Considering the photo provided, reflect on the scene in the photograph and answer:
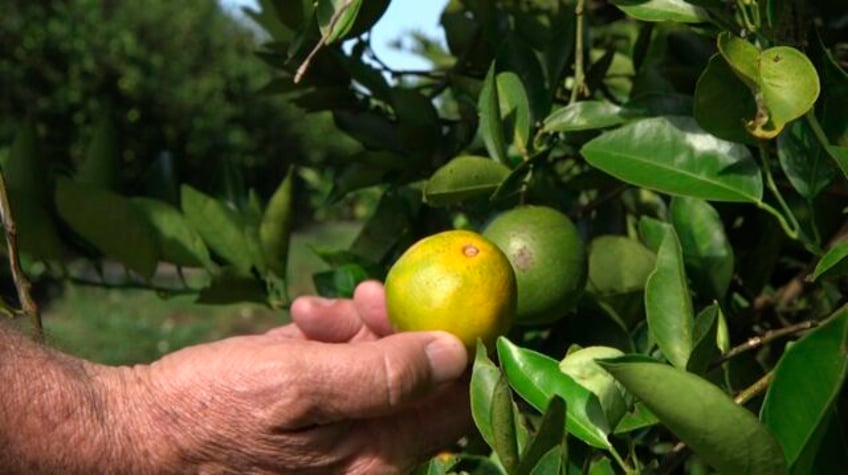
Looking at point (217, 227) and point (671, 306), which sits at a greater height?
point (671, 306)

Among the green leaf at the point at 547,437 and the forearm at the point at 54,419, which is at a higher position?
the green leaf at the point at 547,437

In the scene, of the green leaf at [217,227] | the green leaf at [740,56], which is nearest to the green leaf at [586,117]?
the green leaf at [740,56]

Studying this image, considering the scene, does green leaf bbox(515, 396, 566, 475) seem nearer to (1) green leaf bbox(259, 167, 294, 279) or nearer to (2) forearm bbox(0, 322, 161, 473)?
(2) forearm bbox(0, 322, 161, 473)

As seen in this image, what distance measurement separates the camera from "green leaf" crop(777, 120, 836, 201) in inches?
33.7

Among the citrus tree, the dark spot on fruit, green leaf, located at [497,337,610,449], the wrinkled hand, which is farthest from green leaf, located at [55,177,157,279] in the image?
green leaf, located at [497,337,610,449]

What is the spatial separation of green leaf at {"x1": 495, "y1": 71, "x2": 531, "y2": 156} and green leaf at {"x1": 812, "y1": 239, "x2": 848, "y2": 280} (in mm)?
338

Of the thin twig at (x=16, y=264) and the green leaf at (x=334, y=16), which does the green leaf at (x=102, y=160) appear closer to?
the thin twig at (x=16, y=264)

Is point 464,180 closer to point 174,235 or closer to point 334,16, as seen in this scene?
point 334,16

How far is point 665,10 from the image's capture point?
89 cm

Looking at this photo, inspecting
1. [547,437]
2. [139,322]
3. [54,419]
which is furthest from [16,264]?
[139,322]

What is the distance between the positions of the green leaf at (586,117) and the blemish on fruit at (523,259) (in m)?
0.11

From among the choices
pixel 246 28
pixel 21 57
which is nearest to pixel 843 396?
pixel 21 57

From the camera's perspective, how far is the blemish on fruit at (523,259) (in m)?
0.98

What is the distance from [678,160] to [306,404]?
37cm
